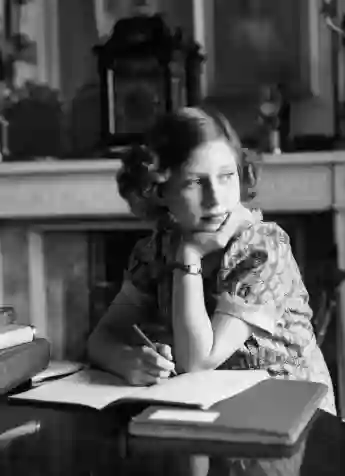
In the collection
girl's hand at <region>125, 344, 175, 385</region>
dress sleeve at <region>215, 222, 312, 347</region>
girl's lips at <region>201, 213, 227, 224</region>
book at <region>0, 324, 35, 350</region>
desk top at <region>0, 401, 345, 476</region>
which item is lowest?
desk top at <region>0, 401, 345, 476</region>

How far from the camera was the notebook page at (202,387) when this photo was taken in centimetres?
81

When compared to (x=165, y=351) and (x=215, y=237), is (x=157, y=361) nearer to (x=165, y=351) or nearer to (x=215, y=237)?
(x=165, y=351)

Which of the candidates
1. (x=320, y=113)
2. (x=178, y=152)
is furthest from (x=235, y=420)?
(x=320, y=113)

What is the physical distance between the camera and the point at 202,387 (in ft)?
2.85

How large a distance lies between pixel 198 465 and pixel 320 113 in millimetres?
1731

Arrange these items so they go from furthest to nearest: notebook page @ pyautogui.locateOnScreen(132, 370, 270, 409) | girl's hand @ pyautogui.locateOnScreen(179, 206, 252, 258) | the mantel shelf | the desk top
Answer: the mantel shelf, girl's hand @ pyautogui.locateOnScreen(179, 206, 252, 258), notebook page @ pyautogui.locateOnScreen(132, 370, 270, 409), the desk top

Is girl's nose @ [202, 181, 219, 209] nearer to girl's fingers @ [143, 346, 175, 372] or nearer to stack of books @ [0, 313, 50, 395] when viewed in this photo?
girl's fingers @ [143, 346, 175, 372]

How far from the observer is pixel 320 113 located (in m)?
2.23

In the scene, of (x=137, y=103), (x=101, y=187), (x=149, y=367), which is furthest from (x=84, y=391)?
(x=137, y=103)

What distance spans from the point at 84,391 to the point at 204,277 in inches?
11.4

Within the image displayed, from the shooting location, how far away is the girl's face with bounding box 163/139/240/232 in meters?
1.01

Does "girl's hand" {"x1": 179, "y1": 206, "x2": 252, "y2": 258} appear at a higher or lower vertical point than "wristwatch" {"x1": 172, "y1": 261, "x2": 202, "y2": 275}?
higher

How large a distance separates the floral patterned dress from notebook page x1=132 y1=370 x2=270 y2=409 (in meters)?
0.09

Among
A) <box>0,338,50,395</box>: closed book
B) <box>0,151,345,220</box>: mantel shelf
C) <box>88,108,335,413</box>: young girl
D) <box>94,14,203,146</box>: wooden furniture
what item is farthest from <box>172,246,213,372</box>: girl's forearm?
<box>94,14,203,146</box>: wooden furniture
